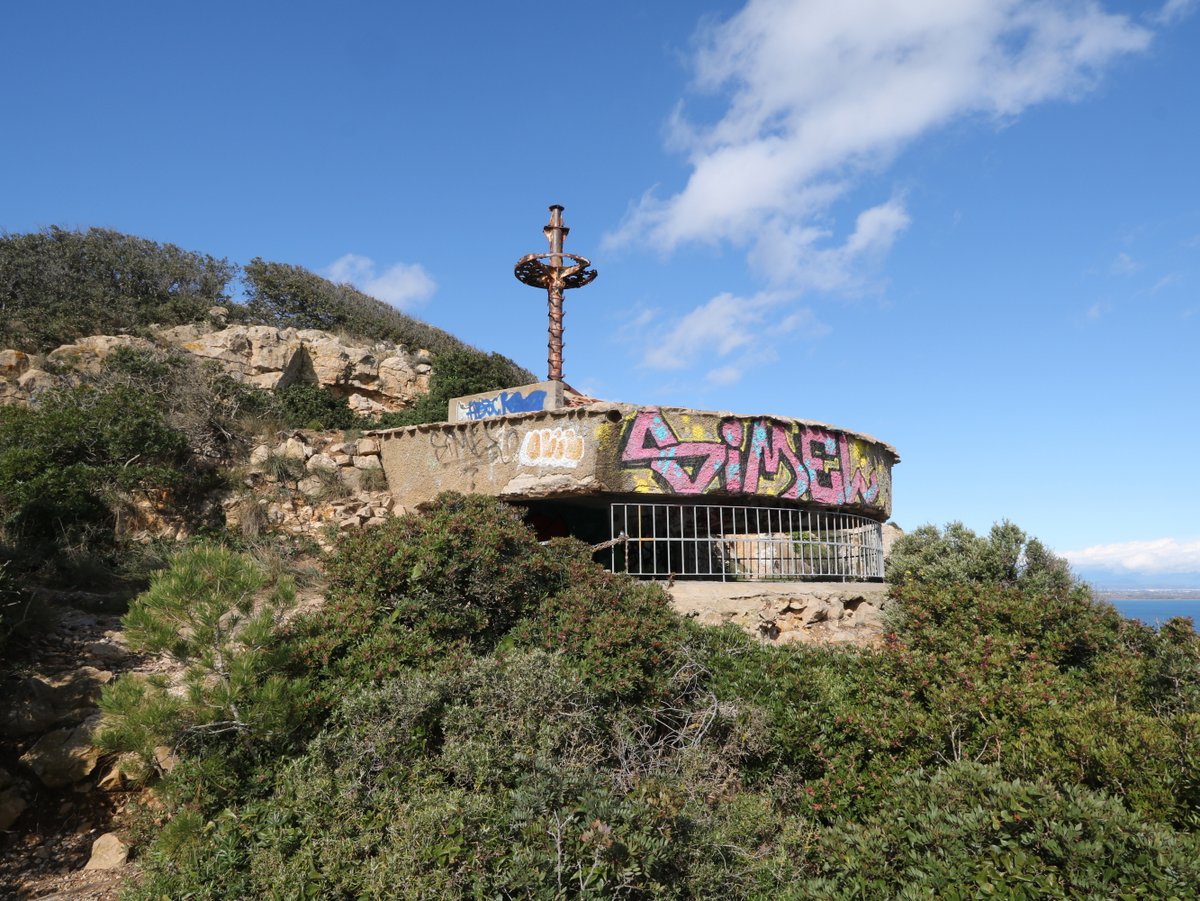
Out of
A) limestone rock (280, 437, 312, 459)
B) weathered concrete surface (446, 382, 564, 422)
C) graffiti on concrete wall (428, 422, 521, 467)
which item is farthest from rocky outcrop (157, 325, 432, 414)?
graffiti on concrete wall (428, 422, 521, 467)

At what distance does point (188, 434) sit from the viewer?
13516mm

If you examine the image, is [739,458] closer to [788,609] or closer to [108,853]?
[788,609]

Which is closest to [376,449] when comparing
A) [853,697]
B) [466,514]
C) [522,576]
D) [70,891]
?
[466,514]

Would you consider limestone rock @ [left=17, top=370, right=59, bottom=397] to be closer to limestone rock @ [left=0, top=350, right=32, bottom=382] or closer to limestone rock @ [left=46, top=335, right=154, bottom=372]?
limestone rock @ [left=0, top=350, right=32, bottom=382]

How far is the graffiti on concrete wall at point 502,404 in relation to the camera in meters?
13.0

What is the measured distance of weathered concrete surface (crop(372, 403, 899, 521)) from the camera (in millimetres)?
11156

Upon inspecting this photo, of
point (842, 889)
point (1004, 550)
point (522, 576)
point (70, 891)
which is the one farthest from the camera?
point (1004, 550)

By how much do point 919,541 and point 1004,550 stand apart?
67.7 inches

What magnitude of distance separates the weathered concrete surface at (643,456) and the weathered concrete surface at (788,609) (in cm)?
181

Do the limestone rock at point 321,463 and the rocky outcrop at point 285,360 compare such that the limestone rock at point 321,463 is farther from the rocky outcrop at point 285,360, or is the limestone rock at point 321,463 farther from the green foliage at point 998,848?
the green foliage at point 998,848

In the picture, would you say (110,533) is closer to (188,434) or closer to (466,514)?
(188,434)

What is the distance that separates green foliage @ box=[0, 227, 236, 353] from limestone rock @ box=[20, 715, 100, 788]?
51.1ft

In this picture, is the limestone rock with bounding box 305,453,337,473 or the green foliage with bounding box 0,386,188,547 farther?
the limestone rock with bounding box 305,453,337,473

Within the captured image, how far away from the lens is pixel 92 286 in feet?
72.2
